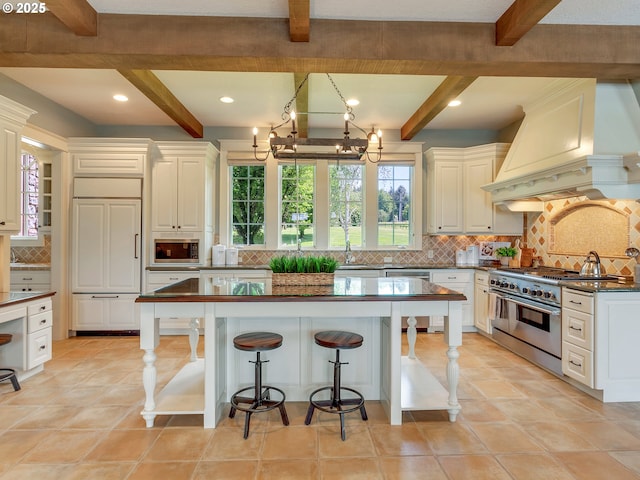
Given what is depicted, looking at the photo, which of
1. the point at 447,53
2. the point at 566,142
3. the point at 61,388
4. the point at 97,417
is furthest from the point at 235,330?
the point at 566,142

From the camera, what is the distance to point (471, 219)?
5203 millimetres

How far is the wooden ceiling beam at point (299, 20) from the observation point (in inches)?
88.7

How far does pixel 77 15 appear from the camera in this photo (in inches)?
92.7

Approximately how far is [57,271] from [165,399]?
9.96ft

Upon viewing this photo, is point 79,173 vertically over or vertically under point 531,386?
over

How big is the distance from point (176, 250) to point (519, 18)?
4.47m

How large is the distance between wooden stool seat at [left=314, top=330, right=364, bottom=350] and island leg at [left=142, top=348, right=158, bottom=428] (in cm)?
113

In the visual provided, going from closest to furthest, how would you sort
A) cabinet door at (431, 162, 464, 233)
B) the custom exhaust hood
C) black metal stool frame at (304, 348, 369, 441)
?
black metal stool frame at (304, 348, 369, 441) < the custom exhaust hood < cabinet door at (431, 162, 464, 233)

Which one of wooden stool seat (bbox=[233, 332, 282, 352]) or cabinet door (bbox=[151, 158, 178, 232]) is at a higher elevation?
cabinet door (bbox=[151, 158, 178, 232])

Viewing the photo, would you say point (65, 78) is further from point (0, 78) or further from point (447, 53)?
point (447, 53)

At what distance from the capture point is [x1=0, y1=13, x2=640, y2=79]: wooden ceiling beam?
2.57 meters

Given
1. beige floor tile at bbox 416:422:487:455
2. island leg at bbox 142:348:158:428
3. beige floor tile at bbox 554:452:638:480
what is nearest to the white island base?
island leg at bbox 142:348:158:428

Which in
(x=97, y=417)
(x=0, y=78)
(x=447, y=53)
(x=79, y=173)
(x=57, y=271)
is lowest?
(x=97, y=417)

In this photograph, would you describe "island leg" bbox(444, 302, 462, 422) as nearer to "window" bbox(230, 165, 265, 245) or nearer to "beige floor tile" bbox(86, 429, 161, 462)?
"beige floor tile" bbox(86, 429, 161, 462)
